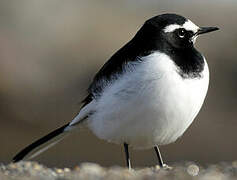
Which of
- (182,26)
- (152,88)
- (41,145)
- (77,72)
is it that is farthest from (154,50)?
(77,72)

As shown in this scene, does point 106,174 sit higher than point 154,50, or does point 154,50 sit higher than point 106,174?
point 154,50

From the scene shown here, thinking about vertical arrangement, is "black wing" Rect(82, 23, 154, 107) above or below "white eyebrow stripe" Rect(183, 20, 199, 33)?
below

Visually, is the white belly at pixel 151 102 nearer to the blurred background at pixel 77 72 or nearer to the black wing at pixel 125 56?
the black wing at pixel 125 56

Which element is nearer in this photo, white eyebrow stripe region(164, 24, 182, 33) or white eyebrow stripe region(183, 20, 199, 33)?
white eyebrow stripe region(164, 24, 182, 33)

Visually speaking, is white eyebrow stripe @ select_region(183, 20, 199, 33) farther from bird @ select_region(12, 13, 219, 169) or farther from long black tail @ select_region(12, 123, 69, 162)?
long black tail @ select_region(12, 123, 69, 162)

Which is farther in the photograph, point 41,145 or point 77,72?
point 77,72

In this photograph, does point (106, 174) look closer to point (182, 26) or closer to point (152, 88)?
point (152, 88)

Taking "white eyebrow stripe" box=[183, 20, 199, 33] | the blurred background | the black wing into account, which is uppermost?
"white eyebrow stripe" box=[183, 20, 199, 33]

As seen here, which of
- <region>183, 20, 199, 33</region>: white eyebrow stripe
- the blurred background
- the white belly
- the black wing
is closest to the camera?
the white belly

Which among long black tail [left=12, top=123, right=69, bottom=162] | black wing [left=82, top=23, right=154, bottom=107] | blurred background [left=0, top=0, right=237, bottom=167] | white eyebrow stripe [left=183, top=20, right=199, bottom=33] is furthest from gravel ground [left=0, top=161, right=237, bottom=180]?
blurred background [left=0, top=0, right=237, bottom=167]
